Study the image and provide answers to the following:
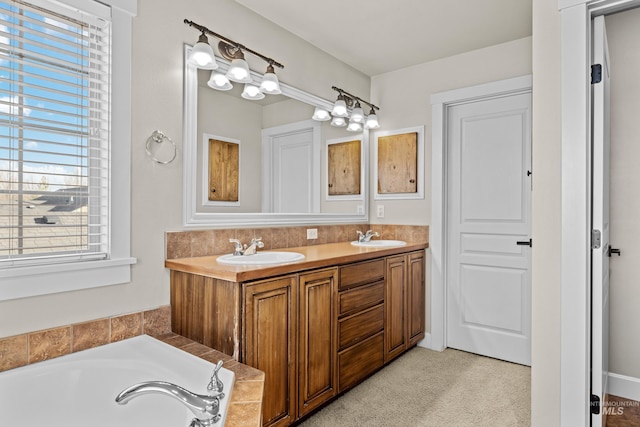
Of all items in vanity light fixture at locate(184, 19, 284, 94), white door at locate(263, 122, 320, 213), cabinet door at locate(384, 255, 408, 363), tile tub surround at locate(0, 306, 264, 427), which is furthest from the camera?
cabinet door at locate(384, 255, 408, 363)

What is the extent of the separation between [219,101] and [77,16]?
0.77m

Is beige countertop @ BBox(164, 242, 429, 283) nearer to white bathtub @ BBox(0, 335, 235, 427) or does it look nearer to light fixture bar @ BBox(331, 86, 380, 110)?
white bathtub @ BBox(0, 335, 235, 427)

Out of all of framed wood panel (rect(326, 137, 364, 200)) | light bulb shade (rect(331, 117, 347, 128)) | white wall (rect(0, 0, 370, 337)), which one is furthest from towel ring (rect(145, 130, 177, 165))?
light bulb shade (rect(331, 117, 347, 128))

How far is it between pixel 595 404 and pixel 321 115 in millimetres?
2416

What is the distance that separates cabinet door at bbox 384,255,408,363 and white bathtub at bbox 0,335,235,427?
1461 millimetres

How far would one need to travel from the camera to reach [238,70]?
2.15 meters

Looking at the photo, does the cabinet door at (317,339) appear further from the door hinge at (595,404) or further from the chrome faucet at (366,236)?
the door hinge at (595,404)

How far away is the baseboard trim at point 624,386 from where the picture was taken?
7.64ft

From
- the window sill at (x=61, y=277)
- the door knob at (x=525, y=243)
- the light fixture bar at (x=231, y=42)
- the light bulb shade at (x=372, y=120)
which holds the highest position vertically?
→ the light fixture bar at (x=231, y=42)

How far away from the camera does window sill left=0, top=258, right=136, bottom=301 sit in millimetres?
1439

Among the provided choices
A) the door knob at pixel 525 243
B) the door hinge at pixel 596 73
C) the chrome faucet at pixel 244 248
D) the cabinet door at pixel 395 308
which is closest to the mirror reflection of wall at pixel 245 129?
the chrome faucet at pixel 244 248

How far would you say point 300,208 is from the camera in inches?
110

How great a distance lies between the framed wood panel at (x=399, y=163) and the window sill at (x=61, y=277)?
226 centimetres

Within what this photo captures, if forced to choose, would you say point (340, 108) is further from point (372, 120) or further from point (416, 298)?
point (416, 298)
